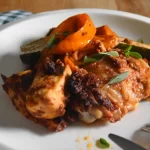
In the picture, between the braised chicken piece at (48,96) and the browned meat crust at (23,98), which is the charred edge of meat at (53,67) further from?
the browned meat crust at (23,98)

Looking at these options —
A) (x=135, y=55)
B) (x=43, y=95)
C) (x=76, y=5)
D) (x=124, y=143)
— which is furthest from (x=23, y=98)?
(x=76, y=5)

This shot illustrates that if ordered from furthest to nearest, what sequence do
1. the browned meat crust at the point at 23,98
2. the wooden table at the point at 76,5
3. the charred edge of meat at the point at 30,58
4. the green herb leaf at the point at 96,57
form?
the wooden table at the point at 76,5 → the charred edge of meat at the point at 30,58 → the green herb leaf at the point at 96,57 → the browned meat crust at the point at 23,98

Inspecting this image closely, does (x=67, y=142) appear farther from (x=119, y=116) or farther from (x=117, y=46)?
(x=117, y=46)

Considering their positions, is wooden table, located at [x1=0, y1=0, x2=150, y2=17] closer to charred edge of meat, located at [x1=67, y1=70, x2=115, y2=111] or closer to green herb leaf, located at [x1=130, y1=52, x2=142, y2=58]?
green herb leaf, located at [x1=130, y1=52, x2=142, y2=58]

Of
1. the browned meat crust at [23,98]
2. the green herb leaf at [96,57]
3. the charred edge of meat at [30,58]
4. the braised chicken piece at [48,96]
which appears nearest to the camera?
the braised chicken piece at [48,96]

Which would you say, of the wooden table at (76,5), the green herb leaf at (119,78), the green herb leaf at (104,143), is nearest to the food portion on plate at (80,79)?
the green herb leaf at (119,78)

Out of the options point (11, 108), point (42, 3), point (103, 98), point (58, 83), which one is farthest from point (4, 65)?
point (42, 3)
